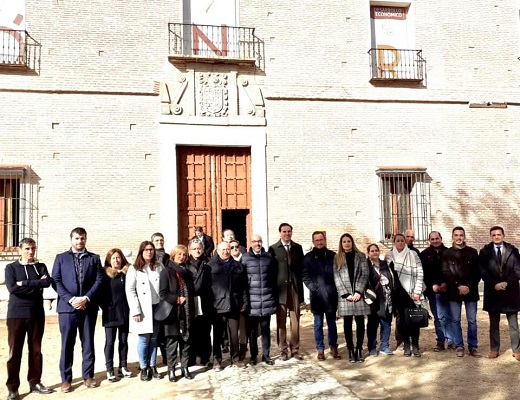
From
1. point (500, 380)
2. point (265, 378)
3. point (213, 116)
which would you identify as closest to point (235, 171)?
point (213, 116)

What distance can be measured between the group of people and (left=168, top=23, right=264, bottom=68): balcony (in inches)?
249

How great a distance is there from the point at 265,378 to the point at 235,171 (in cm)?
704

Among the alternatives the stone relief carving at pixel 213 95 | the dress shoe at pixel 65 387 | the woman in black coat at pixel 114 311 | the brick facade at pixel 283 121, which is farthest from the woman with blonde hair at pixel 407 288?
the stone relief carving at pixel 213 95

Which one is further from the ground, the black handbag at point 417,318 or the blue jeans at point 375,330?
the black handbag at point 417,318

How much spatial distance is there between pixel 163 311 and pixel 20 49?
8120mm

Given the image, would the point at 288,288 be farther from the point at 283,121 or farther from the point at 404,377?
the point at 283,121

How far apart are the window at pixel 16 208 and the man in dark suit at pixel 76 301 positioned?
5757 millimetres

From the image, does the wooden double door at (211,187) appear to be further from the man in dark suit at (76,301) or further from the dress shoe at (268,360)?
the man in dark suit at (76,301)

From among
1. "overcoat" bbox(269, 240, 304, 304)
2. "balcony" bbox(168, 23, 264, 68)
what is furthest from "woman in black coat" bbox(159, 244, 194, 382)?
"balcony" bbox(168, 23, 264, 68)

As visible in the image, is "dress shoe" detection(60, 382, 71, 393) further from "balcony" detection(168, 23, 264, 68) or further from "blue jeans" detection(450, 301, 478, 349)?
"balcony" detection(168, 23, 264, 68)

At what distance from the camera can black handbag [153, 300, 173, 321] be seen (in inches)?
249

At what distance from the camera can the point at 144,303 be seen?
6406 mm

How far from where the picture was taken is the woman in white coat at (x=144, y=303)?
6.34 m

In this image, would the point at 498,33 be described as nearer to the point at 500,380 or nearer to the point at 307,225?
the point at 307,225
